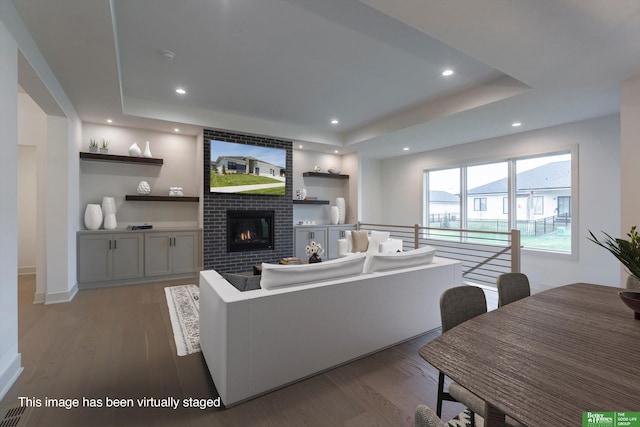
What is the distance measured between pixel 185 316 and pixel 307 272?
202 cm

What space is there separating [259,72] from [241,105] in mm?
1264

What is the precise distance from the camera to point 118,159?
4840mm

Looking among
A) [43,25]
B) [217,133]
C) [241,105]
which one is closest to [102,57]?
[43,25]

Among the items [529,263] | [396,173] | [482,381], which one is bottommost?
[529,263]

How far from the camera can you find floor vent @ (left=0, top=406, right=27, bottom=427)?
1700mm

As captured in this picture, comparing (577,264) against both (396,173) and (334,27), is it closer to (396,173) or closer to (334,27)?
(396,173)

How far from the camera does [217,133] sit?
207 inches

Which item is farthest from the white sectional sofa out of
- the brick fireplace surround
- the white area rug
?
the brick fireplace surround

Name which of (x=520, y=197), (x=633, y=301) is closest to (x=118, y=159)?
(x=633, y=301)

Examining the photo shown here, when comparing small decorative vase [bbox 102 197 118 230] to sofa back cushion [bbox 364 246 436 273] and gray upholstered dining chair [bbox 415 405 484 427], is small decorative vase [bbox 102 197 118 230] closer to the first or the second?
sofa back cushion [bbox 364 246 436 273]

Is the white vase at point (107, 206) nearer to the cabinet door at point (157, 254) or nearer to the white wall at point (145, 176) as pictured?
the white wall at point (145, 176)

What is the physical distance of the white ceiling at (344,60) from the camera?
213cm

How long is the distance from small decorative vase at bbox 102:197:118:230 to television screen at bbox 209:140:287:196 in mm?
1633

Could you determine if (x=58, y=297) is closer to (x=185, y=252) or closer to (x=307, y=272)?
(x=185, y=252)
